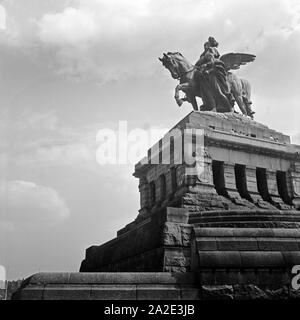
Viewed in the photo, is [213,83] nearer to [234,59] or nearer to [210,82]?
[210,82]

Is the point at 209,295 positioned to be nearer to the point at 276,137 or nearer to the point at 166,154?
the point at 166,154

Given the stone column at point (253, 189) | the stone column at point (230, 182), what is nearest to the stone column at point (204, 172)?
the stone column at point (230, 182)

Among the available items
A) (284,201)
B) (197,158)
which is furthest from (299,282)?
(284,201)

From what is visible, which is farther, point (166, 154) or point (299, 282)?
point (166, 154)

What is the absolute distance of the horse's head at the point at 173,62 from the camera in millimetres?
25859

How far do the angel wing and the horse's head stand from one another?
10.5 feet

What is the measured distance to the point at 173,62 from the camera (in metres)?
25.9

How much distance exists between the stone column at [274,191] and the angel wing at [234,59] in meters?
8.55

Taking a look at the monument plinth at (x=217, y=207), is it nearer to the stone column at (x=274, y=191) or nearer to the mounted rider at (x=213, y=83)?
the stone column at (x=274, y=191)

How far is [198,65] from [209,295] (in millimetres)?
17813

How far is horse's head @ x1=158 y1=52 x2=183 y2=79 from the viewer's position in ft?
84.8

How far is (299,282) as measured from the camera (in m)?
10.6

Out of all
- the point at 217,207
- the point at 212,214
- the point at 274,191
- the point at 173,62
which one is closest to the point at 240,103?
the point at 173,62

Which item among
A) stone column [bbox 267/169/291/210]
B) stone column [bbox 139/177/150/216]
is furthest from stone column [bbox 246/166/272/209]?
stone column [bbox 139/177/150/216]
